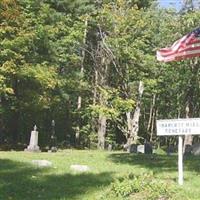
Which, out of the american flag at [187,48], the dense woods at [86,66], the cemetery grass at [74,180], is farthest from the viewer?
the dense woods at [86,66]

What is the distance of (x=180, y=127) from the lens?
35.7 ft

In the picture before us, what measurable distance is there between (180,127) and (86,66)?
3408 cm

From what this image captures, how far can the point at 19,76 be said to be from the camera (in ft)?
102

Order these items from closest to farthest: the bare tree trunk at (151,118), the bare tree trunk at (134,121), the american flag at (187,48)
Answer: the american flag at (187,48), the bare tree trunk at (134,121), the bare tree trunk at (151,118)

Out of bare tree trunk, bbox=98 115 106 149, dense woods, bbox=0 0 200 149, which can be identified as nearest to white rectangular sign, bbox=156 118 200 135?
dense woods, bbox=0 0 200 149

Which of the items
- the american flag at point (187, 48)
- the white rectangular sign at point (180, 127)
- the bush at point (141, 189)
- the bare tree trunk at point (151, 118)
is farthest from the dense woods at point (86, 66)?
the bush at point (141, 189)

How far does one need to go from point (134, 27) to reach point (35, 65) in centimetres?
785

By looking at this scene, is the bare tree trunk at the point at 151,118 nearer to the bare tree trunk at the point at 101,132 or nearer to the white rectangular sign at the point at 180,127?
the bare tree trunk at the point at 101,132

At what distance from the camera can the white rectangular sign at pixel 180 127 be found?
35.0 ft

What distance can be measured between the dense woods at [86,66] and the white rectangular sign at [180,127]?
1820 centimetres

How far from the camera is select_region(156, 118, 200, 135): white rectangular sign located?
10680mm

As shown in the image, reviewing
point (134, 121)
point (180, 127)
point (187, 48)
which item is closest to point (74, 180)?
point (180, 127)

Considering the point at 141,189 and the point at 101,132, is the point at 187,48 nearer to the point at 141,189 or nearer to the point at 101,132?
the point at 141,189

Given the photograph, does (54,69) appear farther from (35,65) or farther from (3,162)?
(3,162)
